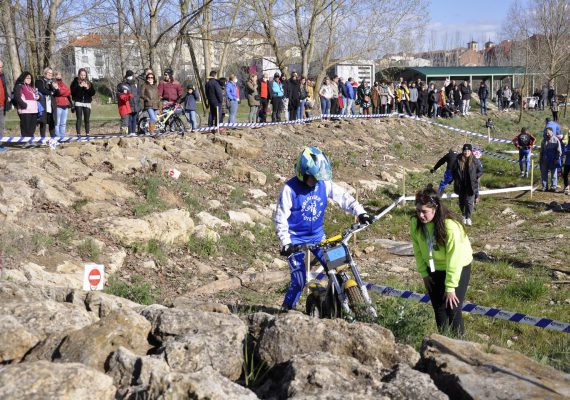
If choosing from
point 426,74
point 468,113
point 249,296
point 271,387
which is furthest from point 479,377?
point 426,74

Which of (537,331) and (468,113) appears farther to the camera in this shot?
(468,113)

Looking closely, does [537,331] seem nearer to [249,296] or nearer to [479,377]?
[249,296]

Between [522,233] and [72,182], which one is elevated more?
[72,182]

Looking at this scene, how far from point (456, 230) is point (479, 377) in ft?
7.67

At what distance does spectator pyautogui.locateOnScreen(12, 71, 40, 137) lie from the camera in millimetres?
13430

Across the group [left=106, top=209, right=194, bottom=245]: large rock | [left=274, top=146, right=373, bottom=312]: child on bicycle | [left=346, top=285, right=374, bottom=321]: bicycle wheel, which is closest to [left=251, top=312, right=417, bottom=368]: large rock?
[left=346, top=285, right=374, bottom=321]: bicycle wheel

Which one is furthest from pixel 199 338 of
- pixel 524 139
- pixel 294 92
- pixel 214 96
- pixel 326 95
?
pixel 326 95

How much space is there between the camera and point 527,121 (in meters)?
37.7

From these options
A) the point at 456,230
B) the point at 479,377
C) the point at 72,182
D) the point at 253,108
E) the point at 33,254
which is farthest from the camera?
the point at 253,108

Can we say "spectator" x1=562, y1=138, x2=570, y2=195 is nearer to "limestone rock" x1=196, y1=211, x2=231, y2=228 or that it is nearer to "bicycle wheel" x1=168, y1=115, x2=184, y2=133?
"bicycle wheel" x1=168, y1=115, x2=184, y2=133

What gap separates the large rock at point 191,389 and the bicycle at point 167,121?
45.8 ft

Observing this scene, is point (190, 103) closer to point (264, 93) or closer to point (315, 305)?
point (264, 93)

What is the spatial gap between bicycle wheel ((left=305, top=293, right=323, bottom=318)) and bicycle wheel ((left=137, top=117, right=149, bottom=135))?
11.2 metres

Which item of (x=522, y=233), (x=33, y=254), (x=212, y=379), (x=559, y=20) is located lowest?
(x=522, y=233)
